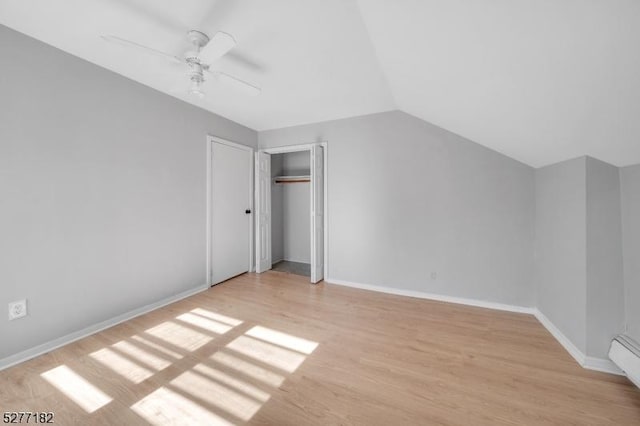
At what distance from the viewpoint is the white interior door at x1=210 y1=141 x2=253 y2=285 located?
357 cm

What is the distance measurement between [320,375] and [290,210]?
11.7 ft

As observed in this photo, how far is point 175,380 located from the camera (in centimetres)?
170

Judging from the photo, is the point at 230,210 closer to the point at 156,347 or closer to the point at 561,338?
the point at 156,347

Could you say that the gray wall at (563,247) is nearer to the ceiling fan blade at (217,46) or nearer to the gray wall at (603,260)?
the gray wall at (603,260)

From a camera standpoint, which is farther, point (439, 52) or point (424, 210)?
point (424, 210)

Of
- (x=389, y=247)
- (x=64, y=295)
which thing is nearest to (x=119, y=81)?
(x=64, y=295)

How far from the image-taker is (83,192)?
222 cm

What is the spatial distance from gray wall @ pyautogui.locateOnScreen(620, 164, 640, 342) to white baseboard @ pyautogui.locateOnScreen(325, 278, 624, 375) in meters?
0.30

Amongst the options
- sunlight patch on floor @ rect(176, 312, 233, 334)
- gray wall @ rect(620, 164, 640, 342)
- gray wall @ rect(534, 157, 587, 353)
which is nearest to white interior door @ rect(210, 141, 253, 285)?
sunlight patch on floor @ rect(176, 312, 233, 334)

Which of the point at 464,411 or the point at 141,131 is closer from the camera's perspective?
the point at 464,411

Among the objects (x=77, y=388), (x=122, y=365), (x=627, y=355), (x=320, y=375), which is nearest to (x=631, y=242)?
(x=627, y=355)

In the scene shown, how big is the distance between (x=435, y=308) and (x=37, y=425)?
3308mm

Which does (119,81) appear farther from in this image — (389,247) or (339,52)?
(389,247)

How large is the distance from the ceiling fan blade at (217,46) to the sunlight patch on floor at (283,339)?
7.58 ft
